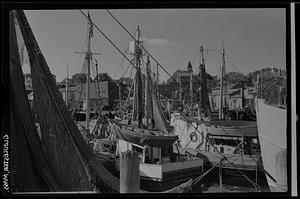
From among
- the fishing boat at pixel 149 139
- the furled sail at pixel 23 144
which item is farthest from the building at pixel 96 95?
Answer: the furled sail at pixel 23 144

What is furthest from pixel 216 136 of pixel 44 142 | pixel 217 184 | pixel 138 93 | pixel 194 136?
pixel 44 142

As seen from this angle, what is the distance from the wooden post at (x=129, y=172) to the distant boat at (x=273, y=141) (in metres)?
0.98

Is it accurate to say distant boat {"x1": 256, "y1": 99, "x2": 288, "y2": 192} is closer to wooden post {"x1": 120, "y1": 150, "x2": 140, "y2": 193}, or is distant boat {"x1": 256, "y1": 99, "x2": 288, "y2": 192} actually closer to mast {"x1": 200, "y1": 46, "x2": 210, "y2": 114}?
mast {"x1": 200, "y1": 46, "x2": 210, "y2": 114}

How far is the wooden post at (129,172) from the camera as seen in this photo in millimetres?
1920

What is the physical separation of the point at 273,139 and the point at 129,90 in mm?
1173

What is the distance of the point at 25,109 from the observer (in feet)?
6.51

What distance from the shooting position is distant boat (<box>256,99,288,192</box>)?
A: 2.05 metres

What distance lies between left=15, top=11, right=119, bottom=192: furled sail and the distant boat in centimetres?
114

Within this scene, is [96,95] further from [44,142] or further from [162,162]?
[162,162]

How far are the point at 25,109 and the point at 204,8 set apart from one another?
4.54ft

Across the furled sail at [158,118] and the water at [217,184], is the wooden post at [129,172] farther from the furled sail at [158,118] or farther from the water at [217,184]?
the furled sail at [158,118]
